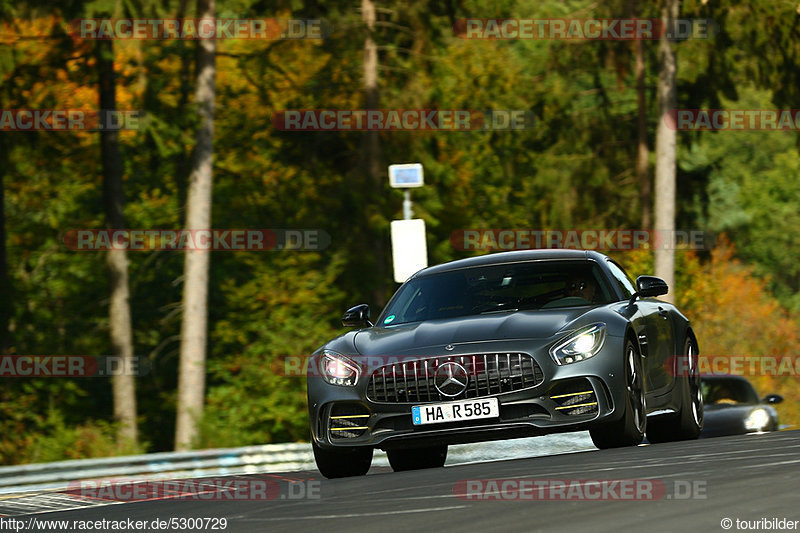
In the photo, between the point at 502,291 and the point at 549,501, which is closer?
the point at 549,501

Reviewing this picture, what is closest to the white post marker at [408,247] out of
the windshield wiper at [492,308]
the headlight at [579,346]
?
the windshield wiper at [492,308]

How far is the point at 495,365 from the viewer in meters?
9.86

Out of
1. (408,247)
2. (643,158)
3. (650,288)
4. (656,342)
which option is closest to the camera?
(650,288)

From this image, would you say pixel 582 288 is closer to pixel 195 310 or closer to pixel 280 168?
pixel 195 310

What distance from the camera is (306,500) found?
28.6 feet

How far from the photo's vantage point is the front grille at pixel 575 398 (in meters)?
9.87

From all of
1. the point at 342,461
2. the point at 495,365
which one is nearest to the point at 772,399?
the point at 342,461

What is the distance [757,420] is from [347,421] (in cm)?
983

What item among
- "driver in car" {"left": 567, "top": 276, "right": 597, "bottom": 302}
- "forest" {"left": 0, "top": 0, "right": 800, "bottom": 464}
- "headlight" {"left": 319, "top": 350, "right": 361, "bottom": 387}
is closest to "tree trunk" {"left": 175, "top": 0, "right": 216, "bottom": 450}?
"forest" {"left": 0, "top": 0, "right": 800, "bottom": 464}

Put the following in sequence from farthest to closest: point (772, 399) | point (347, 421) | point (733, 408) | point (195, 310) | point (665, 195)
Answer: point (665, 195) < point (195, 310) < point (772, 399) < point (733, 408) < point (347, 421)

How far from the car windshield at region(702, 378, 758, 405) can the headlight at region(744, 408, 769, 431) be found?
0.28 metres

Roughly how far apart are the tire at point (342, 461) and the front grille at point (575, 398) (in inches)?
61.1

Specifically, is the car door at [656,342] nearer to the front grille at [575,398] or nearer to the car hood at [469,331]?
the car hood at [469,331]

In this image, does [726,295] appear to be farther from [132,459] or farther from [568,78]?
[132,459]
